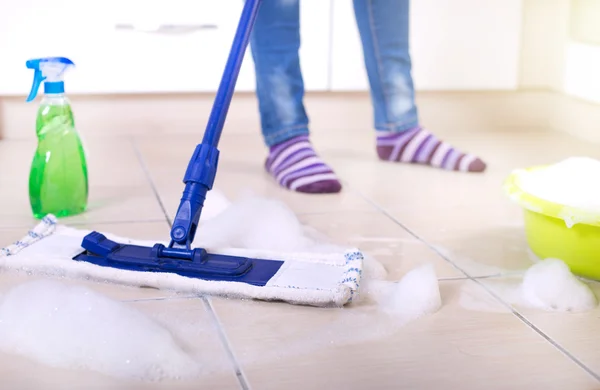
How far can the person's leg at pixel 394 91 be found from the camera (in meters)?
1.60

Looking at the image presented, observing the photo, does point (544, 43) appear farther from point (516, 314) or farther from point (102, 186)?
point (516, 314)

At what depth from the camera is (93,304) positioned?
2.78ft

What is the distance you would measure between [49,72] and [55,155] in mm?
128

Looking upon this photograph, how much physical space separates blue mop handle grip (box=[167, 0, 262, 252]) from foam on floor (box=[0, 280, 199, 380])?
0.45ft

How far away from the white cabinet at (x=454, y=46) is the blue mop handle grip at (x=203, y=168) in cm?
92

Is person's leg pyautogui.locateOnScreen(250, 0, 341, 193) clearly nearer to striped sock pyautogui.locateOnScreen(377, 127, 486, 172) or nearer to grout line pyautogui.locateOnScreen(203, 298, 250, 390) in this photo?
striped sock pyautogui.locateOnScreen(377, 127, 486, 172)

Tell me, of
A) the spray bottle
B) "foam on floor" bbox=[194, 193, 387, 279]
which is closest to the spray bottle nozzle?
the spray bottle

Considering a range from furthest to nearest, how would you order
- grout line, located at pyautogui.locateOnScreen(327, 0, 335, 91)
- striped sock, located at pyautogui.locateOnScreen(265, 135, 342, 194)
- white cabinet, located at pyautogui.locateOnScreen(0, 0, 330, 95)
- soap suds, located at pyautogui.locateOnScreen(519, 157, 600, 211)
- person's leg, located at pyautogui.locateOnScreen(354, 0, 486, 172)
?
1. grout line, located at pyautogui.locateOnScreen(327, 0, 335, 91)
2. white cabinet, located at pyautogui.locateOnScreen(0, 0, 330, 95)
3. person's leg, located at pyautogui.locateOnScreen(354, 0, 486, 172)
4. striped sock, located at pyautogui.locateOnScreen(265, 135, 342, 194)
5. soap suds, located at pyautogui.locateOnScreen(519, 157, 600, 211)

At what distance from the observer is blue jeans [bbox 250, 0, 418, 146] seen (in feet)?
4.88

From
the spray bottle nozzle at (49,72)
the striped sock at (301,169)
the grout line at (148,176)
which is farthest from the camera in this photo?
the striped sock at (301,169)

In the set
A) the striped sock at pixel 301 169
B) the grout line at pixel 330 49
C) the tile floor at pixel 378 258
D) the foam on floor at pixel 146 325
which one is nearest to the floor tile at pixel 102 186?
the tile floor at pixel 378 258

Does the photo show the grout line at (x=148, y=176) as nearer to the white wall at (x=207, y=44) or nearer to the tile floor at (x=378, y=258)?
the tile floor at (x=378, y=258)

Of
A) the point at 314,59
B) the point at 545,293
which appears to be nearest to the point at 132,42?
the point at 314,59

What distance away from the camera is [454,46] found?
2.04 m
